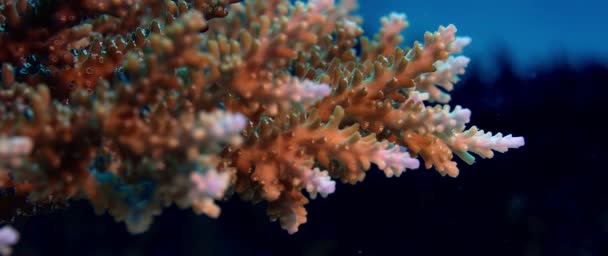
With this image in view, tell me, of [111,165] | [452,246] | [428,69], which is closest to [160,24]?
[111,165]

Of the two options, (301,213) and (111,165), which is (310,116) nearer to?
(301,213)

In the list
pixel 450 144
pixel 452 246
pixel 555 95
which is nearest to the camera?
pixel 450 144

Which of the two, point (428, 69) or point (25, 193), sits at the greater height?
point (428, 69)

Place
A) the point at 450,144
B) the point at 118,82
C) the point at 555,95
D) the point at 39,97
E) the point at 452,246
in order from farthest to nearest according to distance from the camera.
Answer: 1. the point at 555,95
2. the point at 452,246
3. the point at 450,144
4. the point at 118,82
5. the point at 39,97

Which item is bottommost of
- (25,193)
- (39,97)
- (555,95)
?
(25,193)

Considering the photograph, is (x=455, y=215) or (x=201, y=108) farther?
(x=455, y=215)

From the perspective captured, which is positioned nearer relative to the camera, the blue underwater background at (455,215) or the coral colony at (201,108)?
the coral colony at (201,108)

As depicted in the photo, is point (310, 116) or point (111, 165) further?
point (310, 116)

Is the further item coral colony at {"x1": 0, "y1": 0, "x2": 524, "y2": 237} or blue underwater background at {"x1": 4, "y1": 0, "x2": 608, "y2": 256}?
blue underwater background at {"x1": 4, "y1": 0, "x2": 608, "y2": 256}
